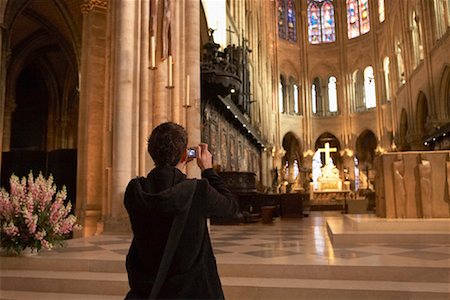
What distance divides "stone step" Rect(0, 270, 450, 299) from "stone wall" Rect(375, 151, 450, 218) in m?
3.10

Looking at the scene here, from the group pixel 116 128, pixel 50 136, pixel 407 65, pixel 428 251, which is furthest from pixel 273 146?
pixel 428 251

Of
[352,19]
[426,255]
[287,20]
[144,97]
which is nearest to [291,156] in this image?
[287,20]

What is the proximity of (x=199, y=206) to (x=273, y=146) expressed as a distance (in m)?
35.0

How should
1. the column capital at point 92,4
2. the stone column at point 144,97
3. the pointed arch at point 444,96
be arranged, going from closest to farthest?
the stone column at point 144,97, the column capital at point 92,4, the pointed arch at point 444,96

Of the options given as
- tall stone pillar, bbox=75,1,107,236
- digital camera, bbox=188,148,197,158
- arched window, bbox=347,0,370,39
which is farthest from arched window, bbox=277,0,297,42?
digital camera, bbox=188,148,197,158

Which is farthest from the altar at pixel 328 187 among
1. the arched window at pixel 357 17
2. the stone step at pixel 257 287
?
the stone step at pixel 257 287

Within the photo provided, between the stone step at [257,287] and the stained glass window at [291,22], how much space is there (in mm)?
39763

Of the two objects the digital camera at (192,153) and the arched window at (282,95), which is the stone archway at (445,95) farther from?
the digital camera at (192,153)

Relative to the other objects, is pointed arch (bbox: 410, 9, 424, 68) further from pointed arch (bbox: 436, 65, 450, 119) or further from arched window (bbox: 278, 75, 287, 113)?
arched window (bbox: 278, 75, 287, 113)

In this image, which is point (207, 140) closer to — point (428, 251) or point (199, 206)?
point (428, 251)

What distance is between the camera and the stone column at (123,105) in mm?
8008

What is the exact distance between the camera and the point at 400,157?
692cm

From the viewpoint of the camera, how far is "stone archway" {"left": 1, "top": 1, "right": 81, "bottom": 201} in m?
17.5

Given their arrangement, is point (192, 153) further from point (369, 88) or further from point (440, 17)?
point (369, 88)
